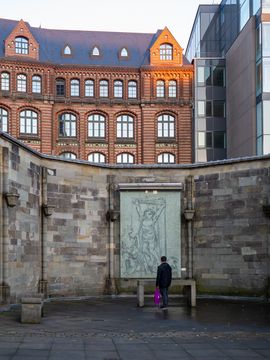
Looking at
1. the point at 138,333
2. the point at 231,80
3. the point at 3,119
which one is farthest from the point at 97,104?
the point at 138,333

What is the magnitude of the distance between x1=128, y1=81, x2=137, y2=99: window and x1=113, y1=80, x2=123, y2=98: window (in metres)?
0.91

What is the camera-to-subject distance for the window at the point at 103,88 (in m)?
72.8

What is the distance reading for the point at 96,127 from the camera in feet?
238

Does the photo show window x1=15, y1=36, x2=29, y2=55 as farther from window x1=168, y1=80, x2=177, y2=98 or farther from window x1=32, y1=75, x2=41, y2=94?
window x1=168, y1=80, x2=177, y2=98

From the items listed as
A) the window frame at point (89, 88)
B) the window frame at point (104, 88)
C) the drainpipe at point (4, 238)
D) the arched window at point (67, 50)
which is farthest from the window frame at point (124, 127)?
the drainpipe at point (4, 238)

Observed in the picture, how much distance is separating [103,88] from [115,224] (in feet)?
165

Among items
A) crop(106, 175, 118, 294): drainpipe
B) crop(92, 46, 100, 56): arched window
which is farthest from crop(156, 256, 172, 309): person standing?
crop(92, 46, 100, 56): arched window

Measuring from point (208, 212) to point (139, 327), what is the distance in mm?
9709

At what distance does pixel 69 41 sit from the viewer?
3056 inches

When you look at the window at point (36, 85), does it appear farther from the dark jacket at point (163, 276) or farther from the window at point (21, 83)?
the dark jacket at point (163, 276)

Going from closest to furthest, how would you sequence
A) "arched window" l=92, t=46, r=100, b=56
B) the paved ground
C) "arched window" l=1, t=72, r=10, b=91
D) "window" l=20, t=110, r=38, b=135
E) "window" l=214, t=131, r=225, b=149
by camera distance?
the paved ground
"window" l=214, t=131, r=225, b=149
"arched window" l=1, t=72, r=10, b=91
"window" l=20, t=110, r=38, b=135
"arched window" l=92, t=46, r=100, b=56

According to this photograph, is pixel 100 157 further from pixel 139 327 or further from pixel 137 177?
pixel 139 327

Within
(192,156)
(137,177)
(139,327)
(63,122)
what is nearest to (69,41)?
(63,122)

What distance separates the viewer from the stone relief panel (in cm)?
2377
